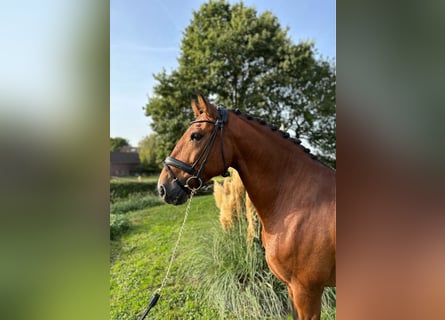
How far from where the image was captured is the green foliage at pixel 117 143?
425cm

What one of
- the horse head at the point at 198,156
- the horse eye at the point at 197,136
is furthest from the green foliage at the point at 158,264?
the horse eye at the point at 197,136

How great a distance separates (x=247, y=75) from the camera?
5426mm

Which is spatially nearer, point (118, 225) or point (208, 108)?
point (208, 108)
